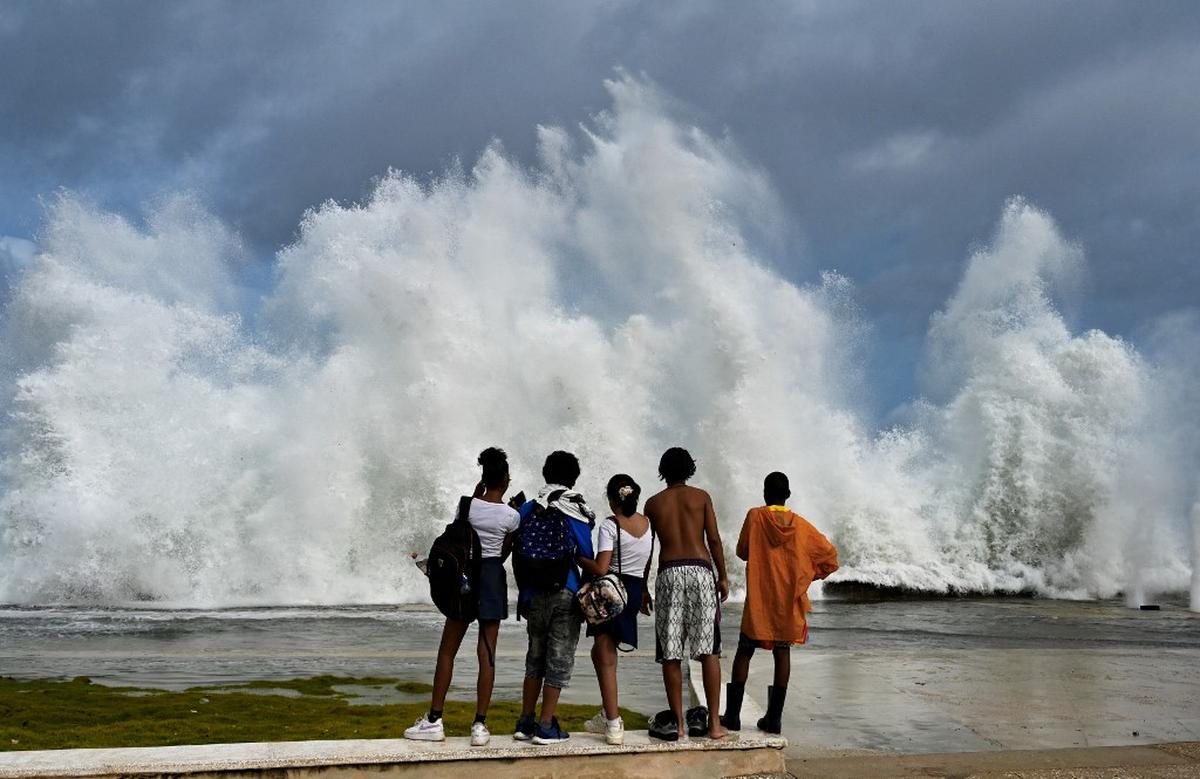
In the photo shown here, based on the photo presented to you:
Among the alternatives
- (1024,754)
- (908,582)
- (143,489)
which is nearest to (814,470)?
(908,582)

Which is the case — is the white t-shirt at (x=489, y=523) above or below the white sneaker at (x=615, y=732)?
above

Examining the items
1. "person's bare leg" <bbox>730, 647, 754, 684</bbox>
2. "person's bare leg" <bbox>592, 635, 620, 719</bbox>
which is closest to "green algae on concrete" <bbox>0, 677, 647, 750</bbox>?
"person's bare leg" <bbox>592, 635, 620, 719</bbox>

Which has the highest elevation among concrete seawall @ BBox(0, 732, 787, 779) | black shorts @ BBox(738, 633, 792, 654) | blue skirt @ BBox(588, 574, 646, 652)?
blue skirt @ BBox(588, 574, 646, 652)

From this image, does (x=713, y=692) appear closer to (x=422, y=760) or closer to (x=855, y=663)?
(x=422, y=760)

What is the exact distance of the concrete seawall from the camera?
5168 mm

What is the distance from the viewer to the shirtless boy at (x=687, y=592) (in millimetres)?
5863

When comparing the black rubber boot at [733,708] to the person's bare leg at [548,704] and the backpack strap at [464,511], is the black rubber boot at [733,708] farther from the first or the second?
the backpack strap at [464,511]

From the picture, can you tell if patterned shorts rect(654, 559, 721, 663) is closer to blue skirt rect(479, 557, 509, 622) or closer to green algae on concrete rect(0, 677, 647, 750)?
blue skirt rect(479, 557, 509, 622)

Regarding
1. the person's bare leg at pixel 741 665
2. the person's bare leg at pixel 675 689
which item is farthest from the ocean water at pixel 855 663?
the person's bare leg at pixel 675 689

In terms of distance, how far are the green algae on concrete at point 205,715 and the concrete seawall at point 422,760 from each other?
1.99ft

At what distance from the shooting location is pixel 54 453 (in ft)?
96.2

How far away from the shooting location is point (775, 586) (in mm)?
6348

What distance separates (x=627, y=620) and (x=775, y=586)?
106cm

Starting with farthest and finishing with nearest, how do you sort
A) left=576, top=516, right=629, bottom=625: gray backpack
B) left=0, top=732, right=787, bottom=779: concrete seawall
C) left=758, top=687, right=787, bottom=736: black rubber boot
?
left=758, top=687, right=787, bottom=736: black rubber boot
left=576, top=516, right=629, bottom=625: gray backpack
left=0, top=732, right=787, bottom=779: concrete seawall
